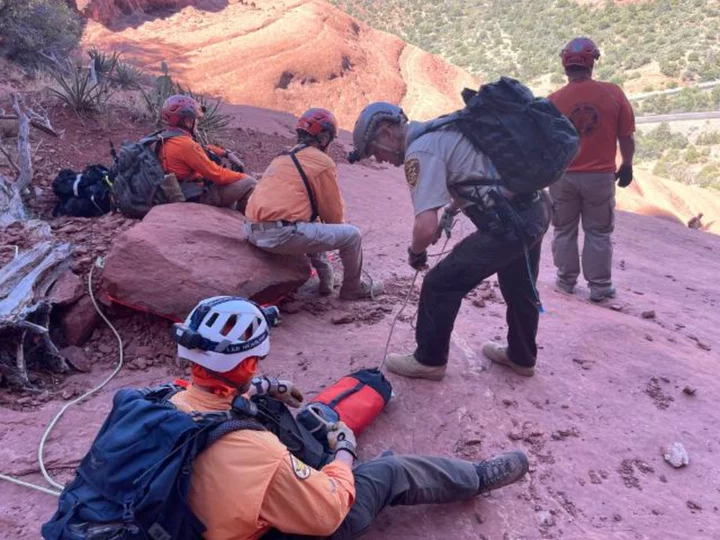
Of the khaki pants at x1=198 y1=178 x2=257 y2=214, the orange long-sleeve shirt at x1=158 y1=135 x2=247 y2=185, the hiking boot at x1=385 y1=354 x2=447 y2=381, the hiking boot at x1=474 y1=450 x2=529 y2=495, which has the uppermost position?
the orange long-sleeve shirt at x1=158 y1=135 x2=247 y2=185

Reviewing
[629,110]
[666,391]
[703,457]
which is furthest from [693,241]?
[703,457]

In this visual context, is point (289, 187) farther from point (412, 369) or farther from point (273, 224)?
point (412, 369)

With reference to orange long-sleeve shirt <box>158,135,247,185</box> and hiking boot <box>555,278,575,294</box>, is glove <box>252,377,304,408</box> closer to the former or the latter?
orange long-sleeve shirt <box>158,135,247,185</box>

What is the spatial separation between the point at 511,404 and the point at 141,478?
2.51 metres

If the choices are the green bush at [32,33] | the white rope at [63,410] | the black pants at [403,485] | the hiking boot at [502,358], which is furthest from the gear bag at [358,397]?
the green bush at [32,33]

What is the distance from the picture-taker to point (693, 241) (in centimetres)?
1053

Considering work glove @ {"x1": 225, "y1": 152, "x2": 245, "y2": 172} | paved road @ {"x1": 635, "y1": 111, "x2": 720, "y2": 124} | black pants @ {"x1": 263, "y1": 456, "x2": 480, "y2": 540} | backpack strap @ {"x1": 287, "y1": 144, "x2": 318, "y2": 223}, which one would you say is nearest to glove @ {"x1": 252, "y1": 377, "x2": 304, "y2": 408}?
black pants @ {"x1": 263, "y1": 456, "x2": 480, "y2": 540}

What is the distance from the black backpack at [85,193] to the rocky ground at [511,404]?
216 mm

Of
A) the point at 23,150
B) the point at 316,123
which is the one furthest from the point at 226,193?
the point at 23,150

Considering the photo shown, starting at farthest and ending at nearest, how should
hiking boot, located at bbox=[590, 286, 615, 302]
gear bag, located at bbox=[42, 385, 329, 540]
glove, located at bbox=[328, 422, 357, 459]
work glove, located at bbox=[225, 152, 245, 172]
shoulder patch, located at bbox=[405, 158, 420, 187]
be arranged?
1. work glove, located at bbox=[225, 152, 245, 172]
2. hiking boot, located at bbox=[590, 286, 615, 302]
3. shoulder patch, located at bbox=[405, 158, 420, 187]
4. glove, located at bbox=[328, 422, 357, 459]
5. gear bag, located at bbox=[42, 385, 329, 540]

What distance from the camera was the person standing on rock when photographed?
3.42 m

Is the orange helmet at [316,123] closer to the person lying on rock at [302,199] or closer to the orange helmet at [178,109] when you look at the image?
the person lying on rock at [302,199]

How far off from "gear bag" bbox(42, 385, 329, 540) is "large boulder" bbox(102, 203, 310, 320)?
92.9 inches

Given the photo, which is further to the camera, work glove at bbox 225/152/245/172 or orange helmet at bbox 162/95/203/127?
work glove at bbox 225/152/245/172
